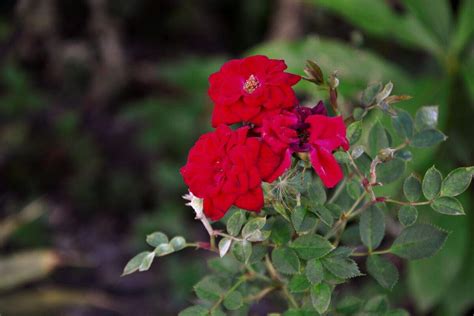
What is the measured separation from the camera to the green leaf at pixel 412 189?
0.93m

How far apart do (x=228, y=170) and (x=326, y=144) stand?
12 cm

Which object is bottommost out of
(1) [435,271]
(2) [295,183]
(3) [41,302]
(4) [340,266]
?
(3) [41,302]

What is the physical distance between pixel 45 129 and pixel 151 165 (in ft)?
1.60

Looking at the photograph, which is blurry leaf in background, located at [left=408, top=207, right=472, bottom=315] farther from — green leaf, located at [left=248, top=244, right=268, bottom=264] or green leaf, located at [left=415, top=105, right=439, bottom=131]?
green leaf, located at [left=248, top=244, right=268, bottom=264]

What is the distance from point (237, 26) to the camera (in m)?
3.17

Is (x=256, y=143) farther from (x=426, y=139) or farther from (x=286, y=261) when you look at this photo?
(x=426, y=139)

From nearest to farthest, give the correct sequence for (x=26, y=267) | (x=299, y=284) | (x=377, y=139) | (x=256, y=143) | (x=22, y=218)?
(x=256, y=143) < (x=299, y=284) < (x=377, y=139) < (x=26, y=267) < (x=22, y=218)

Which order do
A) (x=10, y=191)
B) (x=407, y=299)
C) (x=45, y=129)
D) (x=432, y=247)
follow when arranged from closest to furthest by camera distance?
(x=432, y=247)
(x=407, y=299)
(x=10, y=191)
(x=45, y=129)

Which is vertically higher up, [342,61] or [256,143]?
[256,143]

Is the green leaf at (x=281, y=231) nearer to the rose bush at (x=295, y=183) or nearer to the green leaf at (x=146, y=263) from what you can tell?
the rose bush at (x=295, y=183)

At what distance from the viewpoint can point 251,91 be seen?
88 centimetres

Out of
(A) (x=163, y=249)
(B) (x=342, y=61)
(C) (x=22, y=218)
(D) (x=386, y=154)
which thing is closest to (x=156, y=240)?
(A) (x=163, y=249)

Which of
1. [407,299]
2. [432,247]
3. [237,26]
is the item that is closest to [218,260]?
[432,247]

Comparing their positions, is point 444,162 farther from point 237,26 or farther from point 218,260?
point 237,26
